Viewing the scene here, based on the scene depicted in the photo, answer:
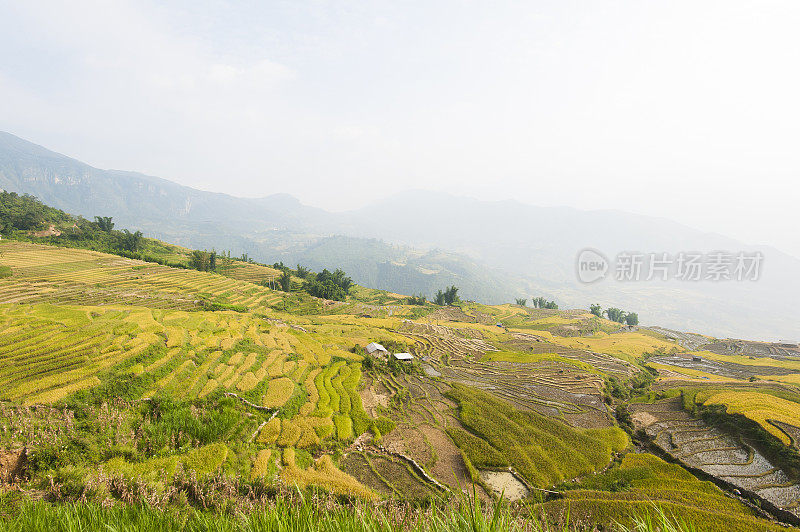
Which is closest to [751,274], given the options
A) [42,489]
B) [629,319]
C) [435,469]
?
[629,319]

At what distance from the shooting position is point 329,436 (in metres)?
16.6

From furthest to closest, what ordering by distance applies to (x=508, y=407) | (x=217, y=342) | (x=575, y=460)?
(x=508, y=407)
(x=217, y=342)
(x=575, y=460)

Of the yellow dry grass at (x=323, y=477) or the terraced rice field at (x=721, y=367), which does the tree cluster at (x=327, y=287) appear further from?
the terraced rice field at (x=721, y=367)

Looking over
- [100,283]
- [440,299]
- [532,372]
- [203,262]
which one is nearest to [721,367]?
[532,372]

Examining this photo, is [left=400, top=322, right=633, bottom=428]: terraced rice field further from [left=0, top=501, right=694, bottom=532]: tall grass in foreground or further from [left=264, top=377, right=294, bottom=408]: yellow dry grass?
[left=0, top=501, right=694, bottom=532]: tall grass in foreground

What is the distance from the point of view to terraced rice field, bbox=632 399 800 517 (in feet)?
49.3

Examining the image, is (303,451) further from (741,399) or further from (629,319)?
(629,319)

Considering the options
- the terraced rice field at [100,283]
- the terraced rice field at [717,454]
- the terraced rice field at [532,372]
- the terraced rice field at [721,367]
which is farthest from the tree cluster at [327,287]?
the terraced rice field at [721,367]

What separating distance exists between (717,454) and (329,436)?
79.0 feet

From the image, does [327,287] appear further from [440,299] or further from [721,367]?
[721,367]

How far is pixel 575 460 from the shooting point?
17.6m

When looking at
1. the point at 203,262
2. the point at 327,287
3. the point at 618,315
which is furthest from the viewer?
the point at 618,315

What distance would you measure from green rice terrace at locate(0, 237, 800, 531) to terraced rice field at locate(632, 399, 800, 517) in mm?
128

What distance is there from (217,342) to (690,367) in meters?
61.4
